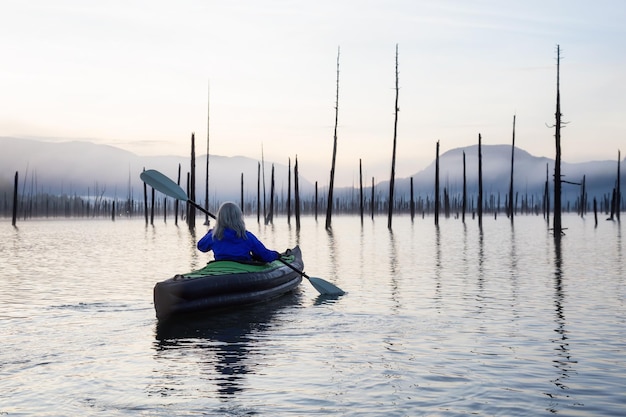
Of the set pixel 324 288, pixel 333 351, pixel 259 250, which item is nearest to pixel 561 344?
pixel 333 351

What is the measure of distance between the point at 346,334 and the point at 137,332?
2.57 metres

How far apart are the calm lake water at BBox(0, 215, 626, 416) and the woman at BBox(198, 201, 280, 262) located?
3.30 feet

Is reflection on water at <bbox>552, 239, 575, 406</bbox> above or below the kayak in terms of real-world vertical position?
below

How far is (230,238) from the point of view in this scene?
11594 millimetres

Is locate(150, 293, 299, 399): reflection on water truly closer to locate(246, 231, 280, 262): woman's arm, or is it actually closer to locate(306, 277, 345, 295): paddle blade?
locate(246, 231, 280, 262): woman's arm

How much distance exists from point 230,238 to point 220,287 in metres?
1.08

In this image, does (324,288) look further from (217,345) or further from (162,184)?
(217,345)

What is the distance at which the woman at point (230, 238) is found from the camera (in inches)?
452

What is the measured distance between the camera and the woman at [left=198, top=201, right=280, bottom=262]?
11.5m

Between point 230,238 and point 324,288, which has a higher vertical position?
point 230,238

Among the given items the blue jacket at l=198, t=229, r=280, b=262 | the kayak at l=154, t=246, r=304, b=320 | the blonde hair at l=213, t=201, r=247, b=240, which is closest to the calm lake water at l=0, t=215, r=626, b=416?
the kayak at l=154, t=246, r=304, b=320

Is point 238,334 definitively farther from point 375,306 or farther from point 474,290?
point 474,290

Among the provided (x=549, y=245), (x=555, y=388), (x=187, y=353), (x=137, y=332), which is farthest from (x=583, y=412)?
(x=549, y=245)

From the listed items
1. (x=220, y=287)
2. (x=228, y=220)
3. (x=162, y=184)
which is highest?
(x=162, y=184)
